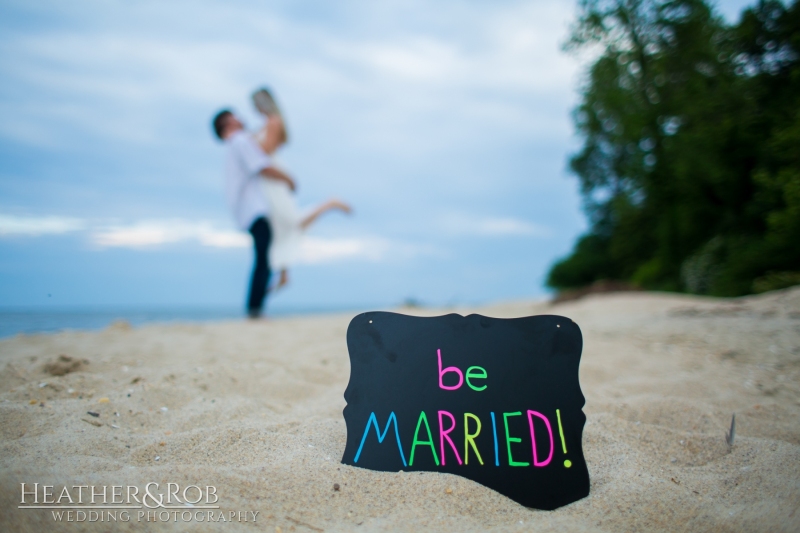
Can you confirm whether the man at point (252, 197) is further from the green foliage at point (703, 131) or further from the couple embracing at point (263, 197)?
the green foliage at point (703, 131)

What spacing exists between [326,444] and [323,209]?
426 centimetres

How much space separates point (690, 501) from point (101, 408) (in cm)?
216

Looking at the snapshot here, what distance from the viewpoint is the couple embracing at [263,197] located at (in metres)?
5.45

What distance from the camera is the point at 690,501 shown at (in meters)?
1.51

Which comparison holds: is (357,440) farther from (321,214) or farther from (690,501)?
(321,214)

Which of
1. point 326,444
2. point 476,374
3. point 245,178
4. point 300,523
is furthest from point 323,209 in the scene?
point 300,523

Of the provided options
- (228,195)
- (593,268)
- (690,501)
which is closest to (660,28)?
(593,268)

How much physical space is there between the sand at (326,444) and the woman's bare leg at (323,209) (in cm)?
265

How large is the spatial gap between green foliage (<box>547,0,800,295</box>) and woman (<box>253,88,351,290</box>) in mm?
5617

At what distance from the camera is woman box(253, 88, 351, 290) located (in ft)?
18.5

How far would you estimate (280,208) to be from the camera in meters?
5.69

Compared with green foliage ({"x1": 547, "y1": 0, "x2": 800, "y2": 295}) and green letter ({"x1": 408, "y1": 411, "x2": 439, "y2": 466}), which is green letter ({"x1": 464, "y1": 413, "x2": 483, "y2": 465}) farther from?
green foliage ({"x1": 547, "y1": 0, "x2": 800, "y2": 295})

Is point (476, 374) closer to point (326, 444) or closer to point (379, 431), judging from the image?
Result: point (379, 431)

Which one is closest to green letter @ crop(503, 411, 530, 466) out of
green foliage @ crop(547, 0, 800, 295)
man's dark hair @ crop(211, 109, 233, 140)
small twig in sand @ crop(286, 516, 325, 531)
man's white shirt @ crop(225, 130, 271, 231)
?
small twig in sand @ crop(286, 516, 325, 531)
